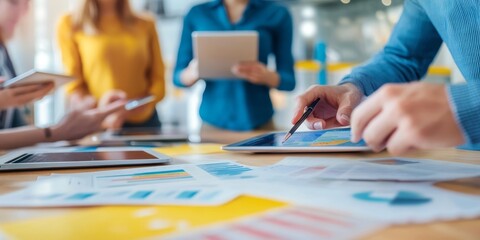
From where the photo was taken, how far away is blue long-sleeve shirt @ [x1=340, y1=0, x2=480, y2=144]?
0.86 metres

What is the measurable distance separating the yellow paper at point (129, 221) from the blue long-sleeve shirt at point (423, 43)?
531mm

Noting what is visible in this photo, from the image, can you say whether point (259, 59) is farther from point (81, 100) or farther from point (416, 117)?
point (416, 117)

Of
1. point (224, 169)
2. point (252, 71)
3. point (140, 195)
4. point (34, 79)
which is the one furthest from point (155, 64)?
point (140, 195)

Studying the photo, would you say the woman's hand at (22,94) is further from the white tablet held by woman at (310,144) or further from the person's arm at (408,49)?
the person's arm at (408,49)

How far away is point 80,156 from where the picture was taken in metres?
0.82

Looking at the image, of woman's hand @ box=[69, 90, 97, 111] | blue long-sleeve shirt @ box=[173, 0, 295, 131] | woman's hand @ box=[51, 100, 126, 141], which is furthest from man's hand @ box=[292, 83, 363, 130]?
woman's hand @ box=[69, 90, 97, 111]

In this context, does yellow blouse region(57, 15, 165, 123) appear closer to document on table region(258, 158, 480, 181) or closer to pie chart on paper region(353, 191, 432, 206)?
document on table region(258, 158, 480, 181)

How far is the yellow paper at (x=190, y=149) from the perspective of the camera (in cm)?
94

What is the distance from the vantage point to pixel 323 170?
627 mm

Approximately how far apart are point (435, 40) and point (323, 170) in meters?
0.59

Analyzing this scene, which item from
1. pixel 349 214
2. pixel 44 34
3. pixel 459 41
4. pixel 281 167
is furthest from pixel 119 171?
pixel 44 34

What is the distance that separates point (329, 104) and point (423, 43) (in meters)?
0.35

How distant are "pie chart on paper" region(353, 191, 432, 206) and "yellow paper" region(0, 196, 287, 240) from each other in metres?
0.08

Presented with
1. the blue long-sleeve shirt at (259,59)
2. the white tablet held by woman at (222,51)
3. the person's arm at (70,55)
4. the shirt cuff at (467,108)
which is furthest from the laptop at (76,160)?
the person's arm at (70,55)
